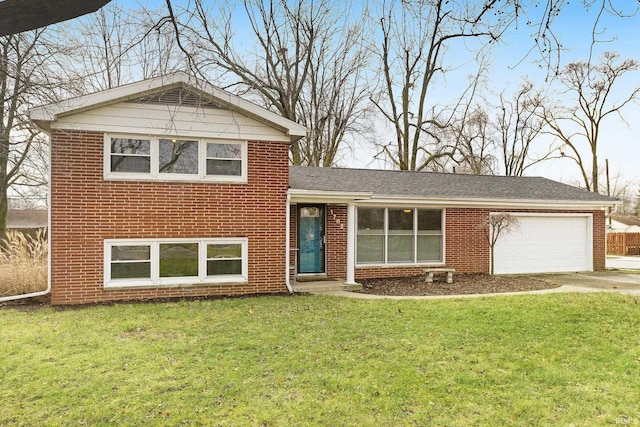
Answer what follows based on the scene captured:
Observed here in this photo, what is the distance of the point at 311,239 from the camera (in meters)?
11.9

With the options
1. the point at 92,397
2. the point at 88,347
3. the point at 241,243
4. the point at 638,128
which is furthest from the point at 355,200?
the point at 638,128

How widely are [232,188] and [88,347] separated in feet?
15.5

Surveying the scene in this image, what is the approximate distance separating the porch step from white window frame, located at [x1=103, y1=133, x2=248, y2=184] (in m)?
3.06

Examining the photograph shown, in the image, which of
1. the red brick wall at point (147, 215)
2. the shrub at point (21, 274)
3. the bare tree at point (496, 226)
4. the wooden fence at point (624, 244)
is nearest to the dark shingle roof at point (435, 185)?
the bare tree at point (496, 226)

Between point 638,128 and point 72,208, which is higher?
point 638,128

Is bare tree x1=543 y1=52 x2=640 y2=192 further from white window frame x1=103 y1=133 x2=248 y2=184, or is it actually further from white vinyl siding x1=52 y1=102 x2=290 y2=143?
white window frame x1=103 y1=133 x2=248 y2=184

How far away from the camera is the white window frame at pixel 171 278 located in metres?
8.91

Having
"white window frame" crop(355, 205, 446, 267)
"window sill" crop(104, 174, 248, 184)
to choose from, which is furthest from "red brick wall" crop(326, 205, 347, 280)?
"window sill" crop(104, 174, 248, 184)

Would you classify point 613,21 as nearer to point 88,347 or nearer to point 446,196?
point 88,347

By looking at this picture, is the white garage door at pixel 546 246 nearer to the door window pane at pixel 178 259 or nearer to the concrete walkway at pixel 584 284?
the concrete walkway at pixel 584 284

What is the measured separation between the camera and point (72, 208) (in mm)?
8664

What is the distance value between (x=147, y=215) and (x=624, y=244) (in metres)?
30.4

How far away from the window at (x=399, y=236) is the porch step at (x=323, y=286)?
1679mm

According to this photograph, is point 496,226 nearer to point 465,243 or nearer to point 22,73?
point 465,243
